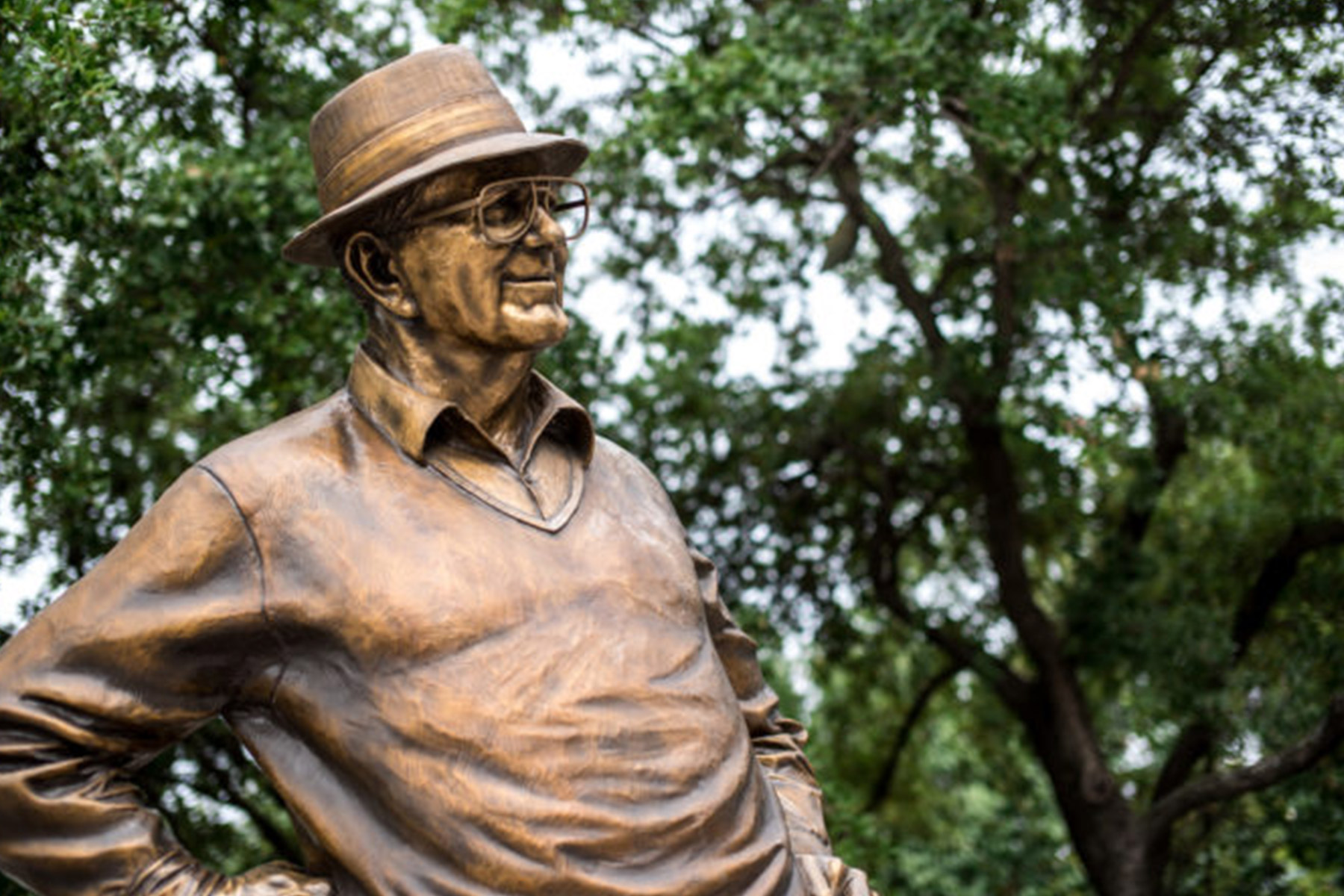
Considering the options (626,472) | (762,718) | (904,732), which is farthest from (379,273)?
(904,732)

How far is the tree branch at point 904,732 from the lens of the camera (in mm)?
10664

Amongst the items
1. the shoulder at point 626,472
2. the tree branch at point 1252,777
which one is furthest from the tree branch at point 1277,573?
the shoulder at point 626,472

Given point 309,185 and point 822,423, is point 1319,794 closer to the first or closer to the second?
point 822,423

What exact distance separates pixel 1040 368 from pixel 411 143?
553 centimetres

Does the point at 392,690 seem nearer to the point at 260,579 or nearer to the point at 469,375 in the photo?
the point at 260,579

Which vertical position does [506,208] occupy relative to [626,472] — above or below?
above

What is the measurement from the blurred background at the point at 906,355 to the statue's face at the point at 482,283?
114 inches

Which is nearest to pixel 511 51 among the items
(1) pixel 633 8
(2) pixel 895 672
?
(1) pixel 633 8

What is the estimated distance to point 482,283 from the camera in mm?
3338

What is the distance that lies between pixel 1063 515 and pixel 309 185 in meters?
4.86

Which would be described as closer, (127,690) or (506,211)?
(127,690)

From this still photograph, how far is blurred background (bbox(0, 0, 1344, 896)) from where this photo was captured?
696cm

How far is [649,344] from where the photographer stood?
30.4 ft

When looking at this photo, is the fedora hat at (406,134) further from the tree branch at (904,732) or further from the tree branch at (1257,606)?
the tree branch at (904,732)
